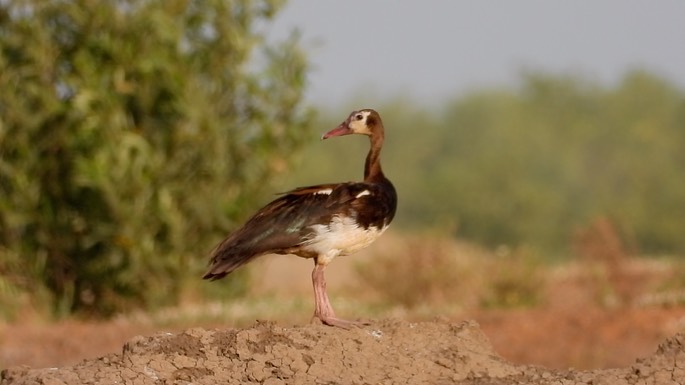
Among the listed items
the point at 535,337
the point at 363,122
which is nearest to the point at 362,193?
the point at 363,122

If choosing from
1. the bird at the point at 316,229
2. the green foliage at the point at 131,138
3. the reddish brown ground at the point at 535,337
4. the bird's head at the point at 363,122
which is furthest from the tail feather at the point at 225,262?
the green foliage at the point at 131,138

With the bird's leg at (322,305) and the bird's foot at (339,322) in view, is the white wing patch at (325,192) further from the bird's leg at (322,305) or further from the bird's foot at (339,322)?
the bird's foot at (339,322)

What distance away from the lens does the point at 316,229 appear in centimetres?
799

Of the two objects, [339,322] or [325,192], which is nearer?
[339,322]

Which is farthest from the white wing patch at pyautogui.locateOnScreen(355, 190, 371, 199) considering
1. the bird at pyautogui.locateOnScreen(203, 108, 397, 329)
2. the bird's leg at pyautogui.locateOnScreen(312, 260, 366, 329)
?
the bird's leg at pyautogui.locateOnScreen(312, 260, 366, 329)

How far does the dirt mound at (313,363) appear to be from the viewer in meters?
7.08

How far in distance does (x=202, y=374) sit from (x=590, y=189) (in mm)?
51522

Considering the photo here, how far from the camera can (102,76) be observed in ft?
55.4

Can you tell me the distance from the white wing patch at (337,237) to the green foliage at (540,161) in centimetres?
2805

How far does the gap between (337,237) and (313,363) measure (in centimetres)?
104

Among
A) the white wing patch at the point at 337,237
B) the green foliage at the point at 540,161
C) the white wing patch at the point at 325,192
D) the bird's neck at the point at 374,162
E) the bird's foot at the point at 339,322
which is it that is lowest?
the bird's foot at the point at 339,322

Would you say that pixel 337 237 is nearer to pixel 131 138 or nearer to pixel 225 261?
pixel 225 261

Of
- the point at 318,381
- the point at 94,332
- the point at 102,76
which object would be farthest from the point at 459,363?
the point at 102,76

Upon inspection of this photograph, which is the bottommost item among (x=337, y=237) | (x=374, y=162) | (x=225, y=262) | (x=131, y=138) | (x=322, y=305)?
(x=322, y=305)
